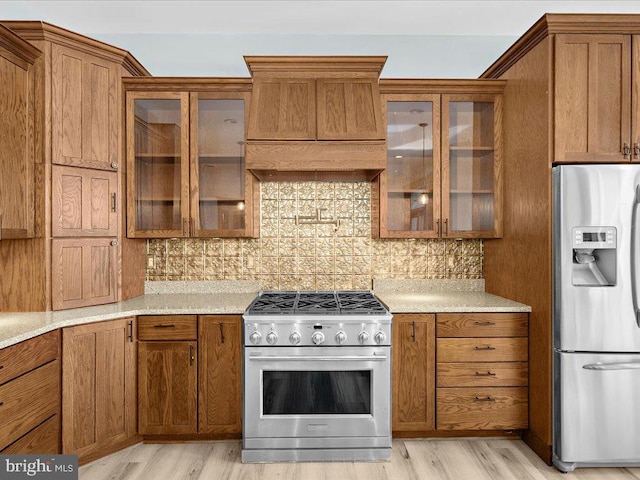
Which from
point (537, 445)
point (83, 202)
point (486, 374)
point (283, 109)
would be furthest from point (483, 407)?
point (83, 202)

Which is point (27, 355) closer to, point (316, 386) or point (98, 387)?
point (98, 387)

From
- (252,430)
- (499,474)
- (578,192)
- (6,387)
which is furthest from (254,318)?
(578,192)

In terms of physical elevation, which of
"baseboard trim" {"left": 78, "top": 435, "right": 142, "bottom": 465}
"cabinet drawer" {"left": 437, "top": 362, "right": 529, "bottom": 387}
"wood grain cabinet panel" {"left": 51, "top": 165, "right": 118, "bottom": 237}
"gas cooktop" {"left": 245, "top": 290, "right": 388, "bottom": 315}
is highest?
"wood grain cabinet panel" {"left": 51, "top": 165, "right": 118, "bottom": 237}

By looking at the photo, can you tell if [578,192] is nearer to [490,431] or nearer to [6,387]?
[490,431]

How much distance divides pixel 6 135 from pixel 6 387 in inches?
53.1

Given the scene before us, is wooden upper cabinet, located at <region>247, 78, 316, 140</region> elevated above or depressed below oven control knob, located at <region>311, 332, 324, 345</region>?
above

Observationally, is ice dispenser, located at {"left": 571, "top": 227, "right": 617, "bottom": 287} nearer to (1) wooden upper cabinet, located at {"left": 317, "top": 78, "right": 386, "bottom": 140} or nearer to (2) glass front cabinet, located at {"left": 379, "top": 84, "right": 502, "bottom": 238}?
(2) glass front cabinet, located at {"left": 379, "top": 84, "right": 502, "bottom": 238}

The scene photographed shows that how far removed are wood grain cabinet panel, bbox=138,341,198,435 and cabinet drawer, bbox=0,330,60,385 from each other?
50cm

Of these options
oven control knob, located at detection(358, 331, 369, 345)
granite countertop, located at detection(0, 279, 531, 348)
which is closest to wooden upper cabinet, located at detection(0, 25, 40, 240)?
granite countertop, located at detection(0, 279, 531, 348)

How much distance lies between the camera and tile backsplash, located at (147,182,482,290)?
3238 millimetres

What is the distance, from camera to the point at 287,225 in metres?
3.25

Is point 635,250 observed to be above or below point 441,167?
below

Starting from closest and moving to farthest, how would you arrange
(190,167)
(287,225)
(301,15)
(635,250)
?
1. (635,250)
2. (190,167)
3. (301,15)
4. (287,225)

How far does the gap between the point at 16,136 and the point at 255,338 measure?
175 centimetres
